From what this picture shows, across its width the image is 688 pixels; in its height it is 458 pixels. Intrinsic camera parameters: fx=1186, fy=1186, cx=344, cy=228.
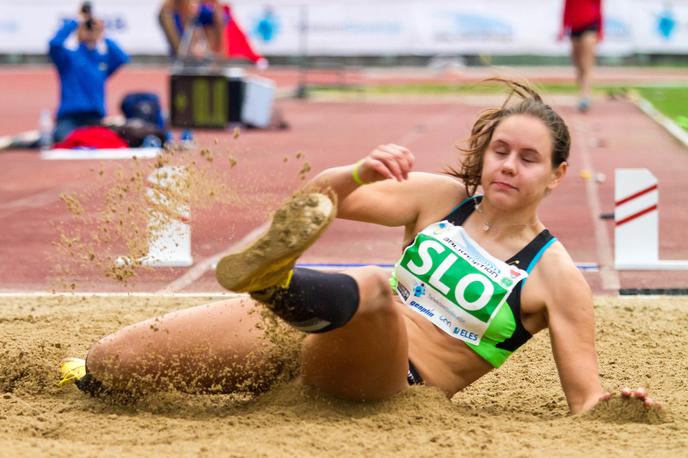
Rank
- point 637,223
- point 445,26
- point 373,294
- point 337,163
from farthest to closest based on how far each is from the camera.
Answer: point 445,26, point 337,163, point 637,223, point 373,294

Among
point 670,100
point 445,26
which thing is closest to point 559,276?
point 670,100

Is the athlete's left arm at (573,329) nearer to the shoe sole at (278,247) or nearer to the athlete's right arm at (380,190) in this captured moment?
the athlete's right arm at (380,190)

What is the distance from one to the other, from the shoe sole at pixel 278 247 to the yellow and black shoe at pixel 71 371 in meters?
1.12

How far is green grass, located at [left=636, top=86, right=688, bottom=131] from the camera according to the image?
697 inches

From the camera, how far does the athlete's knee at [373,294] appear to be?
11.3 feet

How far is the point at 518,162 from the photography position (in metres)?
3.72

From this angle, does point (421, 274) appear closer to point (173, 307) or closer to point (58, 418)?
point (58, 418)

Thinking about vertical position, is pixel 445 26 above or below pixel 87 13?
below

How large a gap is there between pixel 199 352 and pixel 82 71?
409 inches

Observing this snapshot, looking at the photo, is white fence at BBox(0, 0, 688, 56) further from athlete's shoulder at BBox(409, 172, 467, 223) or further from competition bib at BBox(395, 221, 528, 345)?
competition bib at BBox(395, 221, 528, 345)

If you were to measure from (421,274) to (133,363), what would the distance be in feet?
3.26

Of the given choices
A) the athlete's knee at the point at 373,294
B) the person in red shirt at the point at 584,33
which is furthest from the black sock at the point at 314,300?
the person in red shirt at the point at 584,33

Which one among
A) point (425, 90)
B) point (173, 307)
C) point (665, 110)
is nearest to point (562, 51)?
point (425, 90)

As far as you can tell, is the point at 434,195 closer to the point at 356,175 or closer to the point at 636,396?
the point at 356,175
